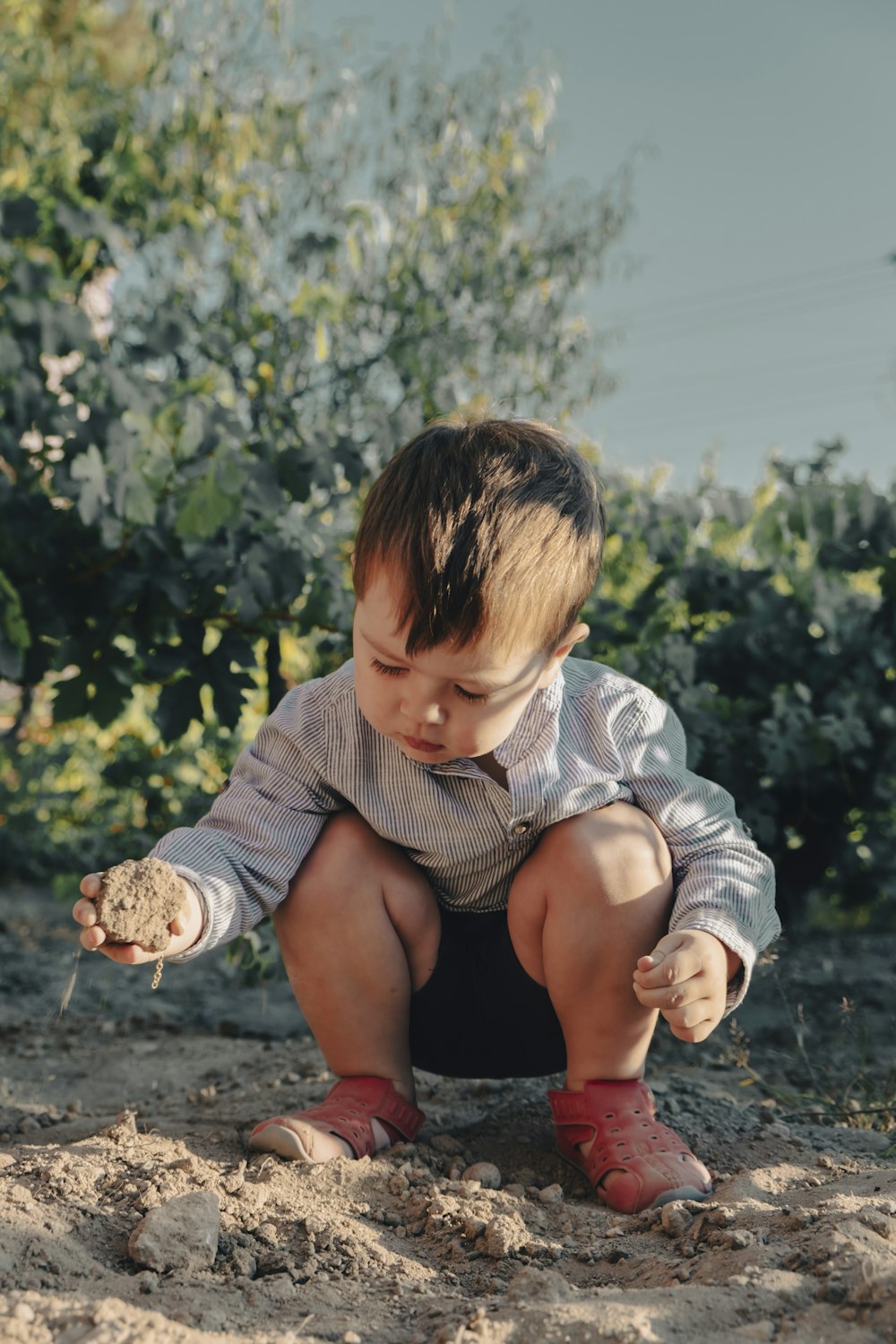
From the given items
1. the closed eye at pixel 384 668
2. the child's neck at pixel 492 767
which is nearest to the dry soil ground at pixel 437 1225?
the child's neck at pixel 492 767

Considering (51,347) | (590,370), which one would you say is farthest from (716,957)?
(590,370)

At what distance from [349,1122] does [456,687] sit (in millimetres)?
660

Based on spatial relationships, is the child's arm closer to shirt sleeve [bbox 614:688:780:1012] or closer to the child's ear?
the child's ear

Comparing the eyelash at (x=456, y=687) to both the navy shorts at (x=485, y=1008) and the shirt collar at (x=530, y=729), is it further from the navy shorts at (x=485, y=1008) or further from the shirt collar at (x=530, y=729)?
the navy shorts at (x=485, y=1008)

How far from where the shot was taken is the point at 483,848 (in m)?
1.78

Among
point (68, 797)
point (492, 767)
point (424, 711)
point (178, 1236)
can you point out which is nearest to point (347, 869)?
point (492, 767)

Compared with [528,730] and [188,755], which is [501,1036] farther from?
[188,755]

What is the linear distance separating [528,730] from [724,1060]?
1.10 metres

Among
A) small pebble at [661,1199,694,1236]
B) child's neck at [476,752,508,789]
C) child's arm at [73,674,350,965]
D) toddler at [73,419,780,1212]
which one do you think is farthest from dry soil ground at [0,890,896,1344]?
child's neck at [476,752,508,789]

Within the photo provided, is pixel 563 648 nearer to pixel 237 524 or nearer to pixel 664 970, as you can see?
pixel 664 970

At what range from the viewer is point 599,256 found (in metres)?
7.09

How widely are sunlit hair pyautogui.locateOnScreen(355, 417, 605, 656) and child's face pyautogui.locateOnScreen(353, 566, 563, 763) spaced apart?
0.02 m

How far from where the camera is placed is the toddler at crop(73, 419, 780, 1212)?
154 cm

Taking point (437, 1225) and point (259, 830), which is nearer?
point (437, 1225)
